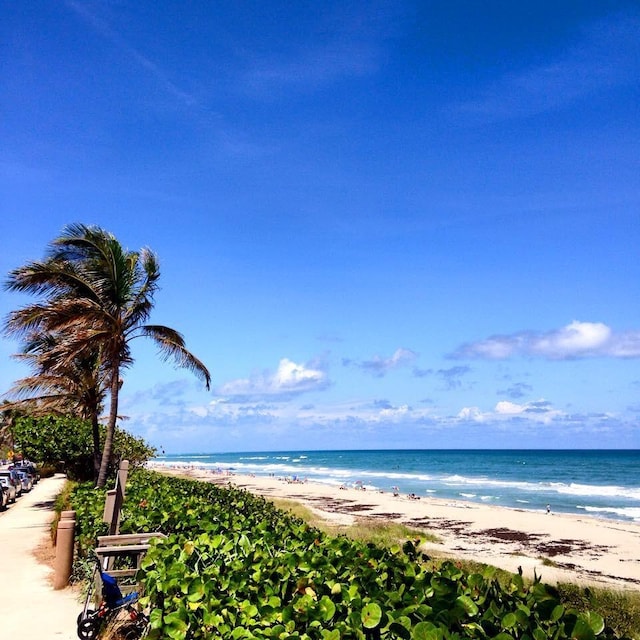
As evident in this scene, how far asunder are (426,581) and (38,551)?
10688 mm

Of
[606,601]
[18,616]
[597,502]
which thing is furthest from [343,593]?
[597,502]

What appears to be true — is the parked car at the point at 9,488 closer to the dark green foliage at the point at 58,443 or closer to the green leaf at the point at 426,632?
the dark green foliage at the point at 58,443

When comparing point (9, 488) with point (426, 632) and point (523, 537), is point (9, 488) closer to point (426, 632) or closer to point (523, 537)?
point (523, 537)

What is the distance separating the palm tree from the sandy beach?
11631 millimetres

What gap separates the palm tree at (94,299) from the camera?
1352 cm

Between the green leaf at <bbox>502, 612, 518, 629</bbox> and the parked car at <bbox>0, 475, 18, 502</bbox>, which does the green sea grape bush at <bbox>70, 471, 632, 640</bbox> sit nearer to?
the green leaf at <bbox>502, 612, 518, 629</bbox>

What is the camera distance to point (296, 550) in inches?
165

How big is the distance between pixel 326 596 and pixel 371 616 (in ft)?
1.40

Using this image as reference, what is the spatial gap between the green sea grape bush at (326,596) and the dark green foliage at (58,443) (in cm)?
1548

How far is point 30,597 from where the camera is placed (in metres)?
7.69

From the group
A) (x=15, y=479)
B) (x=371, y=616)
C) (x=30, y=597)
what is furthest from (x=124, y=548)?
(x=15, y=479)

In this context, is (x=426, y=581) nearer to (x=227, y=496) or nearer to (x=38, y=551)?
(x=227, y=496)

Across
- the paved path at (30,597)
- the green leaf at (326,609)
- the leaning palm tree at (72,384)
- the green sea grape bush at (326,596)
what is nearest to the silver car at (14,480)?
the leaning palm tree at (72,384)

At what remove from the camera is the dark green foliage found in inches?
720
